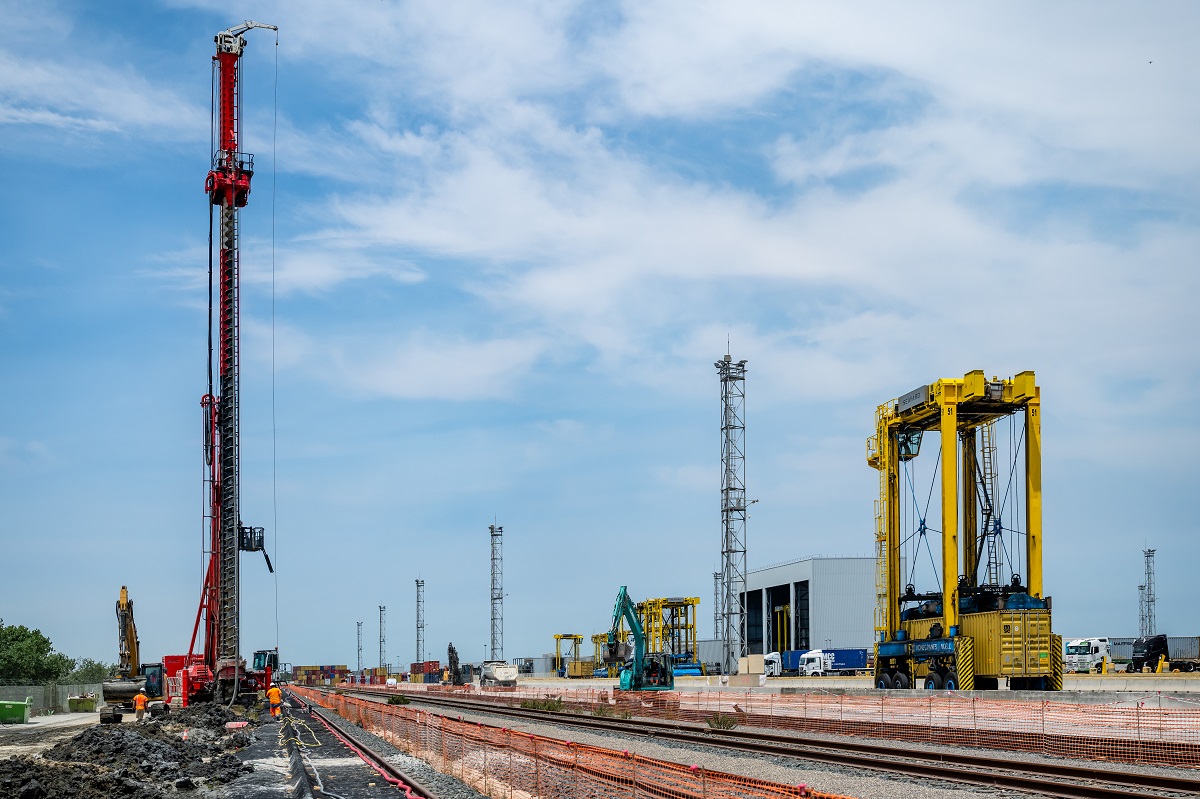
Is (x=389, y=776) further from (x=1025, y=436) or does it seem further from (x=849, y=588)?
(x=849, y=588)

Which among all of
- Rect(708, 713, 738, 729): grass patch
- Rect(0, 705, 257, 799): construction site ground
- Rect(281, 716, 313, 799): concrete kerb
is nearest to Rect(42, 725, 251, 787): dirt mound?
Rect(0, 705, 257, 799): construction site ground

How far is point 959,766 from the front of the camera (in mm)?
20484

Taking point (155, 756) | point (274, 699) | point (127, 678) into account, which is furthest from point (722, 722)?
point (127, 678)

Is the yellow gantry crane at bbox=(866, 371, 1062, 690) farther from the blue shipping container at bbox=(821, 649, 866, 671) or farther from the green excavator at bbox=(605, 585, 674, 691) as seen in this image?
the blue shipping container at bbox=(821, 649, 866, 671)

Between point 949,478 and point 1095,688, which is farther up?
point 949,478

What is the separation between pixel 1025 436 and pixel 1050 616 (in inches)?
249

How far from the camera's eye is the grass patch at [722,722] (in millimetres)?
32531

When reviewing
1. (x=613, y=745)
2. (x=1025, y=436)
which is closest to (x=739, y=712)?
(x=613, y=745)

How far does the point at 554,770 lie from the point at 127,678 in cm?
3871

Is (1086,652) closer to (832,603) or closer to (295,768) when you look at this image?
(832,603)

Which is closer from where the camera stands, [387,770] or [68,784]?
[68,784]

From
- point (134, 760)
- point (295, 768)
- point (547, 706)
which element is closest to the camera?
point (295, 768)

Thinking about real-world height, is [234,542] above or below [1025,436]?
below

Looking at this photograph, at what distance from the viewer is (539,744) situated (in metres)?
18.8
